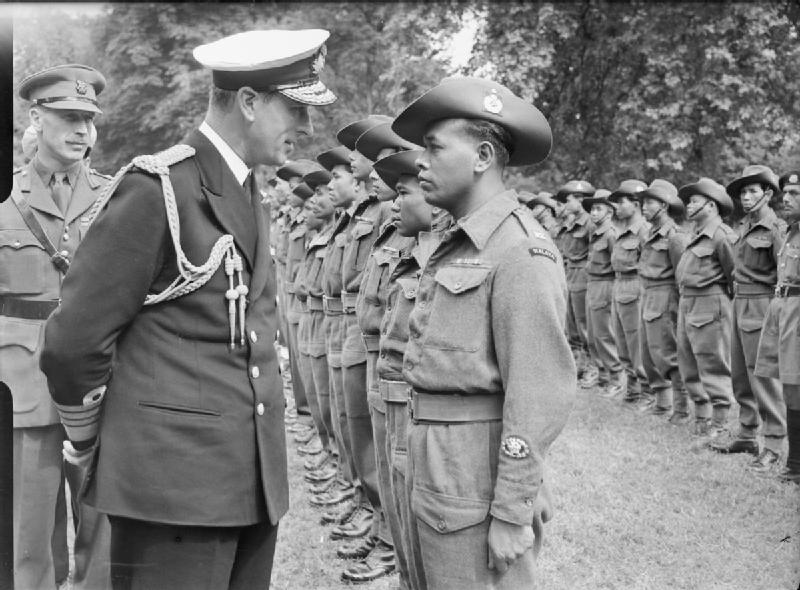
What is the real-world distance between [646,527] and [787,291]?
2.39m

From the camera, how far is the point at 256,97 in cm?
229

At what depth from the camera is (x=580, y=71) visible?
54.4 feet

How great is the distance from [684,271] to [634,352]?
2110 mm

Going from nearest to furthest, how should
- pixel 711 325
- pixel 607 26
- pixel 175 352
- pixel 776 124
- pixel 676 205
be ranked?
pixel 175 352, pixel 711 325, pixel 676 205, pixel 776 124, pixel 607 26

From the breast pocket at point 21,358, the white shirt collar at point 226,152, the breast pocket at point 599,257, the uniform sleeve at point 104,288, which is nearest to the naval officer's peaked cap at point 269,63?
the white shirt collar at point 226,152

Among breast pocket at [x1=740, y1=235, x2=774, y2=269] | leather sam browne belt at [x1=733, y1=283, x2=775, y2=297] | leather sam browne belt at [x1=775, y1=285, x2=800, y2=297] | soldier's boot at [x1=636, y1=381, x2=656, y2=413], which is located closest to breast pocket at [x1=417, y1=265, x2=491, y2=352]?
leather sam browne belt at [x1=775, y1=285, x2=800, y2=297]

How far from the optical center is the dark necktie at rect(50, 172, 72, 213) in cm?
386

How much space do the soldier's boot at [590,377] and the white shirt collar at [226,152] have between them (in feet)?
32.8

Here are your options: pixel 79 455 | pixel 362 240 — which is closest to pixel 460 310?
pixel 79 455

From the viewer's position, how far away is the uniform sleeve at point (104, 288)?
6.68 ft

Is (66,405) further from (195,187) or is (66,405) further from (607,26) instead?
(607,26)

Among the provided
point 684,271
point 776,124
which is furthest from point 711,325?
point 776,124

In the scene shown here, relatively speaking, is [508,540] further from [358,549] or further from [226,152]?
[358,549]

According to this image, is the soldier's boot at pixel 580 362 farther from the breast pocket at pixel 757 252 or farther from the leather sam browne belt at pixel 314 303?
the leather sam browne belt at pixel 314 303
